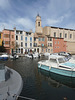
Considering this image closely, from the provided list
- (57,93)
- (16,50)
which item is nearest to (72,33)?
(16,50)

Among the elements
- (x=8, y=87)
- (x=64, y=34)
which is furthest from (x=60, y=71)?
(x=64, y=34)

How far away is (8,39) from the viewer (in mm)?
40250

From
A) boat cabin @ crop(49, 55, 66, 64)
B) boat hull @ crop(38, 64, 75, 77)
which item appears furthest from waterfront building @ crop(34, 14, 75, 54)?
boat hull @ crop(38, 64, 75, 77)

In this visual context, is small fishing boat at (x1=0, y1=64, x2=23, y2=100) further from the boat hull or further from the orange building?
the orange building

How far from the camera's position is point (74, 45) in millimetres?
63406

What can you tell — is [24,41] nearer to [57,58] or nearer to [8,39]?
[8,39]

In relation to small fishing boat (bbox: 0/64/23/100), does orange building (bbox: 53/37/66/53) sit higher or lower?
higher

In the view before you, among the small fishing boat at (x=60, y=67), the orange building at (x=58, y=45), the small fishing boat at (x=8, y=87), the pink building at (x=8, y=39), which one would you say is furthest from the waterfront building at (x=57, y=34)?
the small fishing boat at (x=8, y=87)

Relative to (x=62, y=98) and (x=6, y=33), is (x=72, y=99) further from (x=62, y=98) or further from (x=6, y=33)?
(x=6, y=33)

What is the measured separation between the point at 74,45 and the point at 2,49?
54.6 meters

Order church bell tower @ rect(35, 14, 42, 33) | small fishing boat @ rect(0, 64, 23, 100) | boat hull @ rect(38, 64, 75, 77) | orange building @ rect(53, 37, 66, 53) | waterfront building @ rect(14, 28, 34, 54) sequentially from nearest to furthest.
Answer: small fishing boat @ rect(0, 64, 23, 100)
boat hull @ rect(38, 64, 75, 77)
waterfront building @ rect(14, 28, 34, 54)
orange building @ rect(53, 37, 66, 53)
church bell tower @ rect(35, 14, 42, 33)

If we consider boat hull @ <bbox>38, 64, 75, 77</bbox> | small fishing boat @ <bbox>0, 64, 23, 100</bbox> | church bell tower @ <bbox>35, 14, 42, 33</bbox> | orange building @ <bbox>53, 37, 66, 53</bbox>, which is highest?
church bell tower @ <bbox>35, 14, 42, 33</bbox>

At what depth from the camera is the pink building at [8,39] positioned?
39688 millimetres

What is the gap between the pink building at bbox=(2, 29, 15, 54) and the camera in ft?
130
